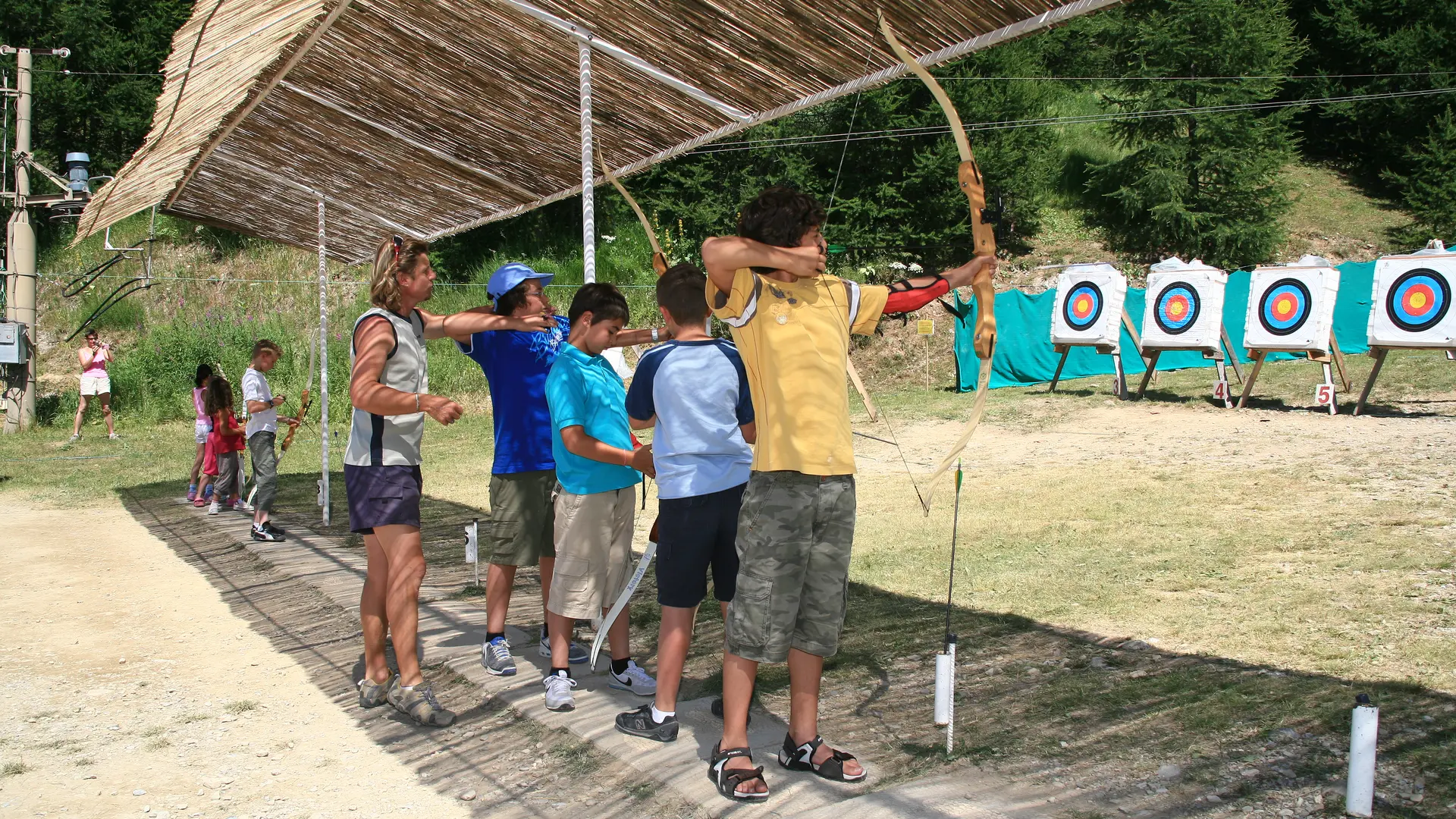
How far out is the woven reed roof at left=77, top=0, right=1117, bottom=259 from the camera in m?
4.00

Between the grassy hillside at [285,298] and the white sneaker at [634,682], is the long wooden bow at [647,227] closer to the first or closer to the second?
the white sneaker at [634,682]

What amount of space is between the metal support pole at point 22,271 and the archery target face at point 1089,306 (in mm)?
14802

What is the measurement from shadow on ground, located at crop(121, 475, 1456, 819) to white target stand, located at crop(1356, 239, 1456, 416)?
27.5 ft

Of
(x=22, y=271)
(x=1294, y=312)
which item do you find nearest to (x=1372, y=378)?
(x=1294, y=312)

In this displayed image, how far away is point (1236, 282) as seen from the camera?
16500 mm

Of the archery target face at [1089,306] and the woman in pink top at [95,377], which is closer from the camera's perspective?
the archery target face at [1089,306]

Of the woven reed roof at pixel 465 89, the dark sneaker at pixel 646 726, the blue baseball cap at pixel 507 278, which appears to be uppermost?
the woven reed roof at pixel 465 89

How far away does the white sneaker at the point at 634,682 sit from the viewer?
3725 millimetres

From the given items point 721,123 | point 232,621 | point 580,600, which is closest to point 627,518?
point 580,600

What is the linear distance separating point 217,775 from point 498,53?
3168 millimetres

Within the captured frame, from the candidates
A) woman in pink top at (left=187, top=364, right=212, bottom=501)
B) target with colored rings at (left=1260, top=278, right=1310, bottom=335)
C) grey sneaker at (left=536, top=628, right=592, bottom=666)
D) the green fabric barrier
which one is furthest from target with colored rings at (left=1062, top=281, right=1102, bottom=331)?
grey sneaker at (left=536, top=628, right=592, bottom=666)

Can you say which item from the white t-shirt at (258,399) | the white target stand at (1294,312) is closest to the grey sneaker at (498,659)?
the white t-shirt at (258,399)

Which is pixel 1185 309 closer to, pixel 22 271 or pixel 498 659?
pixel 498 659

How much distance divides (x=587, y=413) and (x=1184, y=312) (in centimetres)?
1145
